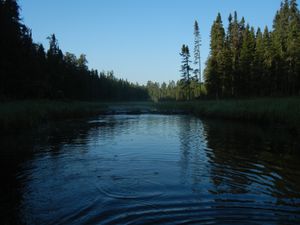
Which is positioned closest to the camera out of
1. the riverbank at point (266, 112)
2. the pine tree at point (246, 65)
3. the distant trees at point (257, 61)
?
the riverbank at point (266, 112)

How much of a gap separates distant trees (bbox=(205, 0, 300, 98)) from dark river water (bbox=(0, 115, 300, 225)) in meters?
36.8

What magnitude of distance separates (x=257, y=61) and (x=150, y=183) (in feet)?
150

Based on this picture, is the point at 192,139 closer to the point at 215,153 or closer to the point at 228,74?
the point at 215,153

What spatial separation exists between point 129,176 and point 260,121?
677 inches

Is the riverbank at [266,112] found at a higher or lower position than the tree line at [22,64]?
lower

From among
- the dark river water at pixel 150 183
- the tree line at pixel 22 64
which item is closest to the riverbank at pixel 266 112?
the dark river water at pixel 150 183

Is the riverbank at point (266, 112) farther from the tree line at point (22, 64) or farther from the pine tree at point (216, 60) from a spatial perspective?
the tree line at point (22, 64)

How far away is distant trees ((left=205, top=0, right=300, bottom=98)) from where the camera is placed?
4616cm

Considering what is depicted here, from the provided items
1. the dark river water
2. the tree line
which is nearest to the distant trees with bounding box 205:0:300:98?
the tree line

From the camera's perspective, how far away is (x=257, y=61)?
47.6m

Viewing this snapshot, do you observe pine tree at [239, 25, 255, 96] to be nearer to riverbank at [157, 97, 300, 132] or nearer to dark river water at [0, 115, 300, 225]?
riverbank at [157, 97, 300, 132]

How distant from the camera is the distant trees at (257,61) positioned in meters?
46.2

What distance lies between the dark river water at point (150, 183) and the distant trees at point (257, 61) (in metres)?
36.8

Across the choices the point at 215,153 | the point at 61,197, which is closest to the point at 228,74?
the point at 215,153
